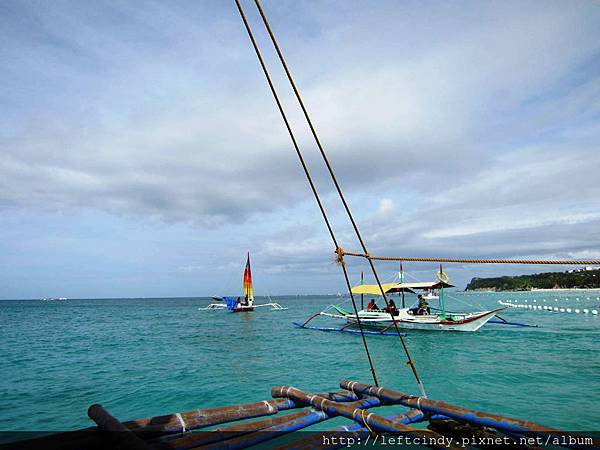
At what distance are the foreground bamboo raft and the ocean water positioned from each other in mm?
7672

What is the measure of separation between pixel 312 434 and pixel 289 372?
1401 cm

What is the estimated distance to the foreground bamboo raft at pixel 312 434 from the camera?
445 cm

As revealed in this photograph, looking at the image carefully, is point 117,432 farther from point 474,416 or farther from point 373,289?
point 373,289

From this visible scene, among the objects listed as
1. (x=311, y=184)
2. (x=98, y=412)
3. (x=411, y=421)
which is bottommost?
(x=411, y=421)

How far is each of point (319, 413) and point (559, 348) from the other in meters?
23.6

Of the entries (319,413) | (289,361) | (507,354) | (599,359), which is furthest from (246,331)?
(319,413)

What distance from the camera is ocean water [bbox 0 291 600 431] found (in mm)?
13172

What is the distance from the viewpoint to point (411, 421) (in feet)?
19.6

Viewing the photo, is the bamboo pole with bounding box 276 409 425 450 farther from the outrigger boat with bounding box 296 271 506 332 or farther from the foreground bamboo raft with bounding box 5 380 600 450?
the outrigger boat with bounding box 296 271 506 332

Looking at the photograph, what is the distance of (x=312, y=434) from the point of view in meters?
5.47

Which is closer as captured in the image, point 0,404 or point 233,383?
point 0,404

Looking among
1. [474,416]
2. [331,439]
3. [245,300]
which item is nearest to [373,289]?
[474,416]

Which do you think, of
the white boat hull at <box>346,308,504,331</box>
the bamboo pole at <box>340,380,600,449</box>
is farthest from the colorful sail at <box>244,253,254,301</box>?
the bamboo pole at <box>340,380,600,449</box>

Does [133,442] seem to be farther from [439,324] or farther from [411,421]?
[439,324]
